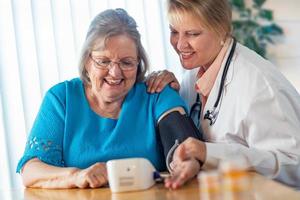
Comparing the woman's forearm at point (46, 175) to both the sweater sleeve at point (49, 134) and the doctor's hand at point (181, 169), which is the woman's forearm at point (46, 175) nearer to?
the sweater sleeve at point (49, 134)

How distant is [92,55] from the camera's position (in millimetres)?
1816

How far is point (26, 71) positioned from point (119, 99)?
0.85 m

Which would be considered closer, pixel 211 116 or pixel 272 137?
pixel 272 137

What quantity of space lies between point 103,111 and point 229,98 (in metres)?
0.45

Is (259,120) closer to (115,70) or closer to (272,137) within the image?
(272,137)

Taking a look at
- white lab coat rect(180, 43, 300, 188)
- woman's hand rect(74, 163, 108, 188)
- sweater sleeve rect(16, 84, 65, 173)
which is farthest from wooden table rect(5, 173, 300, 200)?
white lab coat rect(180, 43, 300, 188)

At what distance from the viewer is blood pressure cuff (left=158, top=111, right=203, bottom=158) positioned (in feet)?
5.41

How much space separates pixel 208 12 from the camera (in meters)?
1.84

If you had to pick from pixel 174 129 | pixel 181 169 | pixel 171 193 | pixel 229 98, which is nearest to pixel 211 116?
pixel 229 98

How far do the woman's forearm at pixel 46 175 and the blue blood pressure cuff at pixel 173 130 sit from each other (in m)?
0.31

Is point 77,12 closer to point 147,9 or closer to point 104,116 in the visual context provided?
point 147,9

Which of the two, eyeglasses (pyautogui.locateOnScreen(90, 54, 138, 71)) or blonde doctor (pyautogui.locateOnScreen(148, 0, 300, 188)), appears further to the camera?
eyeglasses (pyautogui.locateOnScreen(90, 54, 138, 71))

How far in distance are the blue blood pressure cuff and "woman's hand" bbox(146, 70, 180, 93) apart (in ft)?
0.52

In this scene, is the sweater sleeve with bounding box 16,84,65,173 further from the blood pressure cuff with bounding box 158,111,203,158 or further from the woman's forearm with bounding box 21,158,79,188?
the blood pressure cuff with bounding box 158,111,203,158
